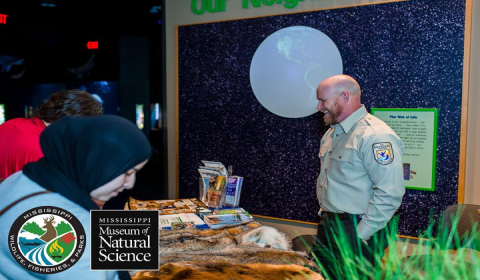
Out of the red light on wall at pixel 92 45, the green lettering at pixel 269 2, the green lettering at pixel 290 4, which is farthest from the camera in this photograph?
the red light on wall at pixel 92 45

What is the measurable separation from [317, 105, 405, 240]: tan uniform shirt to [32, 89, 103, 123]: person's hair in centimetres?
135

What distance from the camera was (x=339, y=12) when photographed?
3.04 meters

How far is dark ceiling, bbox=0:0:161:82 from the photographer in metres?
7.28

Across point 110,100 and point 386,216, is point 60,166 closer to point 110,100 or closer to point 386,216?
point 386,216

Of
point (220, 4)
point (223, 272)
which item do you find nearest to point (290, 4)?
point (220, 4)

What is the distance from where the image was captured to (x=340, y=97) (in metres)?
2.31

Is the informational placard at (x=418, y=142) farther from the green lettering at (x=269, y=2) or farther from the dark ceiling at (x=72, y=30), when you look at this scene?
the dark ceiling at (x=72, y=30)

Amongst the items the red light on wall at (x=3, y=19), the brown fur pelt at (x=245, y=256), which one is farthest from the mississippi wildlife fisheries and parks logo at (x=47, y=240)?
the red light on wall at (x=3, y=19)

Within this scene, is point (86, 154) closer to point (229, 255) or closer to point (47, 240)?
point (47, 240)

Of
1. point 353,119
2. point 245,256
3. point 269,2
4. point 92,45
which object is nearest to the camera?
point 245,256

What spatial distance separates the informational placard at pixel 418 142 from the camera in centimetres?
274

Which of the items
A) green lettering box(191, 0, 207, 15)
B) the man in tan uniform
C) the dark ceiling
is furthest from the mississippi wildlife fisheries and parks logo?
the dark ceiling

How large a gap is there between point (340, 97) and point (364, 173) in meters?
0.47

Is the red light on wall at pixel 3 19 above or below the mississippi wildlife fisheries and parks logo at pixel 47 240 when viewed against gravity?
above
